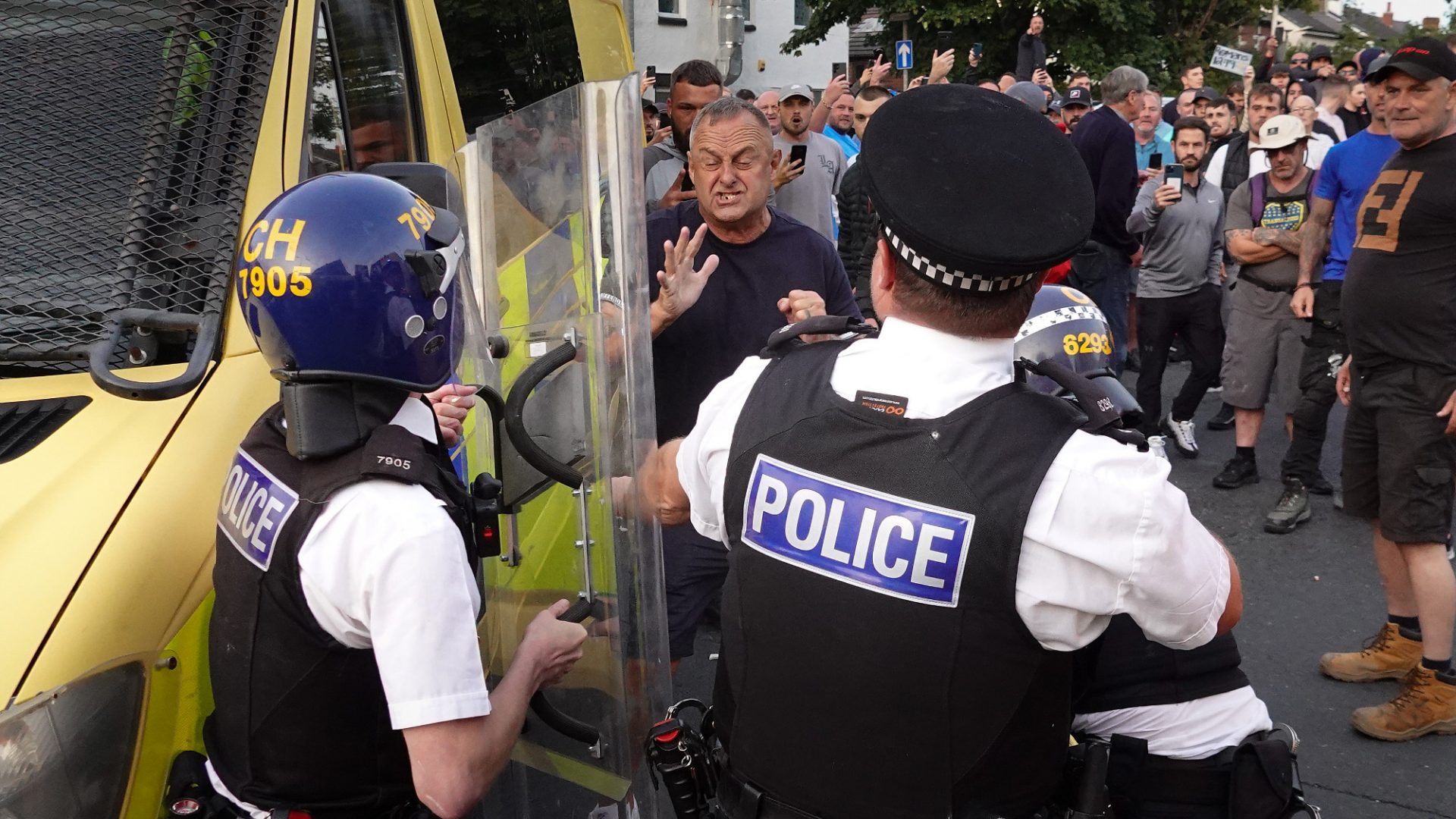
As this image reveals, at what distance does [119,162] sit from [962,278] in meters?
1.67

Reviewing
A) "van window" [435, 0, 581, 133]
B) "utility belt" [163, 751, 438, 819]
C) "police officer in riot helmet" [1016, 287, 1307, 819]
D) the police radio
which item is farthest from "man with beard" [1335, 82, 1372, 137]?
"utility belt" [163, 751, 438, 819]

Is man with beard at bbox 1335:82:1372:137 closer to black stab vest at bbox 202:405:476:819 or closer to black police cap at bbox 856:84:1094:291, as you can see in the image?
black police cap at bbox 856:84:1094:291

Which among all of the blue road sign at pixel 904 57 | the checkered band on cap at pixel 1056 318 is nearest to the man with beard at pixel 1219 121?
the blue road sign at pixel 904 57

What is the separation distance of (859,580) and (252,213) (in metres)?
1.35

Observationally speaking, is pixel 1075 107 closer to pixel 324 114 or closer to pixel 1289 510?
pixel 1289 510

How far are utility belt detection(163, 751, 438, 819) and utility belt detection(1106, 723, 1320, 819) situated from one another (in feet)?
4.39

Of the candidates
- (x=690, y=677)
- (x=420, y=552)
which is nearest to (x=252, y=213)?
(x=420, y=552)

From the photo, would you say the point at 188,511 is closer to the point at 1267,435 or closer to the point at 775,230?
the point at 775,230

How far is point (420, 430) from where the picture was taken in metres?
1.90

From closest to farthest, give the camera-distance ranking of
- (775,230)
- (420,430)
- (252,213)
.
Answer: (420,430) < (252,213) < (775,230)

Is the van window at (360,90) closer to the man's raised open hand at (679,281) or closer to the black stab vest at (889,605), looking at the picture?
the man's raised open hand at (679,281)

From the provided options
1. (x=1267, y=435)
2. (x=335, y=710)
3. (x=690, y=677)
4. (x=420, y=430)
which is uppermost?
(x=420, y=430)

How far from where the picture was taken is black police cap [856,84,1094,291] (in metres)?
1.67

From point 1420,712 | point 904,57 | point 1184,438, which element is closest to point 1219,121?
point 1184,438
